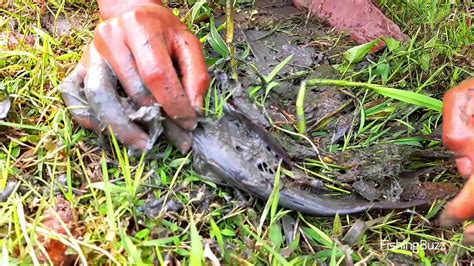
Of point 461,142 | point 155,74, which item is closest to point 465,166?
point 461,142

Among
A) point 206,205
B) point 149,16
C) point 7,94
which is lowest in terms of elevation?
point 206,205

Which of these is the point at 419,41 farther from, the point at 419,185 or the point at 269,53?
the point at 419,185

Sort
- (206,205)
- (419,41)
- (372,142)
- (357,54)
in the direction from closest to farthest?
1. (206,205)
2. (372,142)
3. (357,54)
4. (419,41)

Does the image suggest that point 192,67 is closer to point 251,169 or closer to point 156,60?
point 156,60

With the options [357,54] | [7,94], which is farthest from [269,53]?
[7,94]

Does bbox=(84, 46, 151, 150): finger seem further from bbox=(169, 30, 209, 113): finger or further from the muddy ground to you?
the muddy ground

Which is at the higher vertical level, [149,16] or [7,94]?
[149,16]

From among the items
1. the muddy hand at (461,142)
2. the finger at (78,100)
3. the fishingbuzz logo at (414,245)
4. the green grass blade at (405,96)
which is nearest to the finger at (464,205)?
the muddy hand at (461,142)

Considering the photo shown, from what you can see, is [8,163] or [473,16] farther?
[473,16]

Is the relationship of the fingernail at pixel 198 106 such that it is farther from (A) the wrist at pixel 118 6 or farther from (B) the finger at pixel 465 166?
(B) the finger at pixel 465 166
